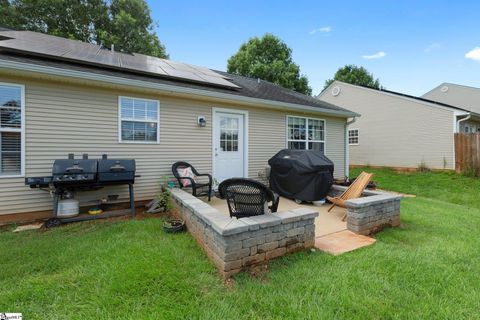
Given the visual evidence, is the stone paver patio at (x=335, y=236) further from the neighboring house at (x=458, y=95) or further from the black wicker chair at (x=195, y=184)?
the neighboring house at (x=458, y=95)

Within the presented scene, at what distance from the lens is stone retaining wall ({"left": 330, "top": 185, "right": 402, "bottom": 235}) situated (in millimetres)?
3584

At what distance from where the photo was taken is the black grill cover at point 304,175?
539 cm

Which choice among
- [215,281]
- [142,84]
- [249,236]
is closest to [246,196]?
[249,236]

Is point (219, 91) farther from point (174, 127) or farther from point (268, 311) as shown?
point (268, 311)

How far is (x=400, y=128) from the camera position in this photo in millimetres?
12375

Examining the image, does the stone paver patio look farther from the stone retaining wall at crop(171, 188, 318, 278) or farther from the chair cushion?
the chair cushion

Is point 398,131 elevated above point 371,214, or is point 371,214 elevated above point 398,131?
point 398,131

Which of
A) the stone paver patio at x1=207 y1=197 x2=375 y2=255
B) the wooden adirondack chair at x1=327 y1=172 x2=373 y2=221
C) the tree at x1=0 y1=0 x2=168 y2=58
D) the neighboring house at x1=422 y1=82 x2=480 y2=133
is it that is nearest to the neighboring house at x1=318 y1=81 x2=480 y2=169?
the neighboring house at x1=422 y1=82 x2=480 y2=133

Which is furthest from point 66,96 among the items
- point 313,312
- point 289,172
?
point 313,312

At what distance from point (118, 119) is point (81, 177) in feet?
5.18

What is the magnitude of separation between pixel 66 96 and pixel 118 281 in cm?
412

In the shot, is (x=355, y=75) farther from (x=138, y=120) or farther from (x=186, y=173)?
(x=138, y=120)

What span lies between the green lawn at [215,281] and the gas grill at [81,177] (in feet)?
2.87

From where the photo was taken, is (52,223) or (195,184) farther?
(195,184)
